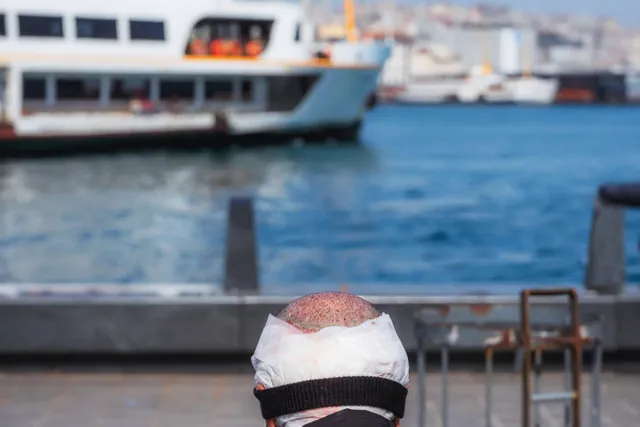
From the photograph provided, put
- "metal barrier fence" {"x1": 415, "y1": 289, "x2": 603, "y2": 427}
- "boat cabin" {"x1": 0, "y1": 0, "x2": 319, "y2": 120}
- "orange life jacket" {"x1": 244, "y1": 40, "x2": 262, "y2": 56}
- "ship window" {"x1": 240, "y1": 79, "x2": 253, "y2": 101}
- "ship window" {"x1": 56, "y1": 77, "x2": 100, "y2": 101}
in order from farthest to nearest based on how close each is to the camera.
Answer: "ship window" {"x1": 240, "y1": 79, "x2": 253, "y2": 101} → "orange life jacket" {"x1": 244, "y1": 40, "x2": 262, "y2": 56} → "ship window" {"x1": 56, "y1": 77, "x2": 100, "y2": 101} → "boat cabin" {"x1": 0, "y1": 0, "x2": 319, "y2": 120} → "metal barrier fence" {"x1": 415, "y1": 289, "x2": 603, "y2": 427}

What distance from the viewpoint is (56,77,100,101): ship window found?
2697 inches

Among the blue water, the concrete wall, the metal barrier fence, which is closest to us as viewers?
the metal barrier fence

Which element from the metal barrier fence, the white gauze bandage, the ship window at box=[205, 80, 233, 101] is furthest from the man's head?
the ship window at box=[205, 80, 233, 101]

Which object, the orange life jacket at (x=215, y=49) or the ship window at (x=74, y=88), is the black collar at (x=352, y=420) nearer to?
the ship window at (x=74, y=88)

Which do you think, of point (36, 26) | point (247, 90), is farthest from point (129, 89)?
point (247, 90)

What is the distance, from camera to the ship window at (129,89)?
70062 millimetres

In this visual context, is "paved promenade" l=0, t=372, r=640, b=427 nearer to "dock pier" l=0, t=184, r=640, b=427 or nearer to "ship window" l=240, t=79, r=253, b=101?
"dock pier" l=0, t=184, r=640, b=427

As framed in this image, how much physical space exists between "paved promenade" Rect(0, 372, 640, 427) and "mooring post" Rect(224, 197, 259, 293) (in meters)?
0.58

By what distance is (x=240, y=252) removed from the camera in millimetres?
8039

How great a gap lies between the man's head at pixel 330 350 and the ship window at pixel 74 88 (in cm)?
6783

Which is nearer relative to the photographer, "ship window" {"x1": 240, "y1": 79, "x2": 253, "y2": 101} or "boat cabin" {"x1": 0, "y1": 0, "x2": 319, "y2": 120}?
"boat cabin" {"x1": 0, "y1": 0, "x2": 319, "y2": 120}

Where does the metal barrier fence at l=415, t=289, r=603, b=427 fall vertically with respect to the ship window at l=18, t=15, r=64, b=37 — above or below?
above

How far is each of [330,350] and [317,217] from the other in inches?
1911

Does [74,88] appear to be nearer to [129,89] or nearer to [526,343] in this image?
[129,89]
